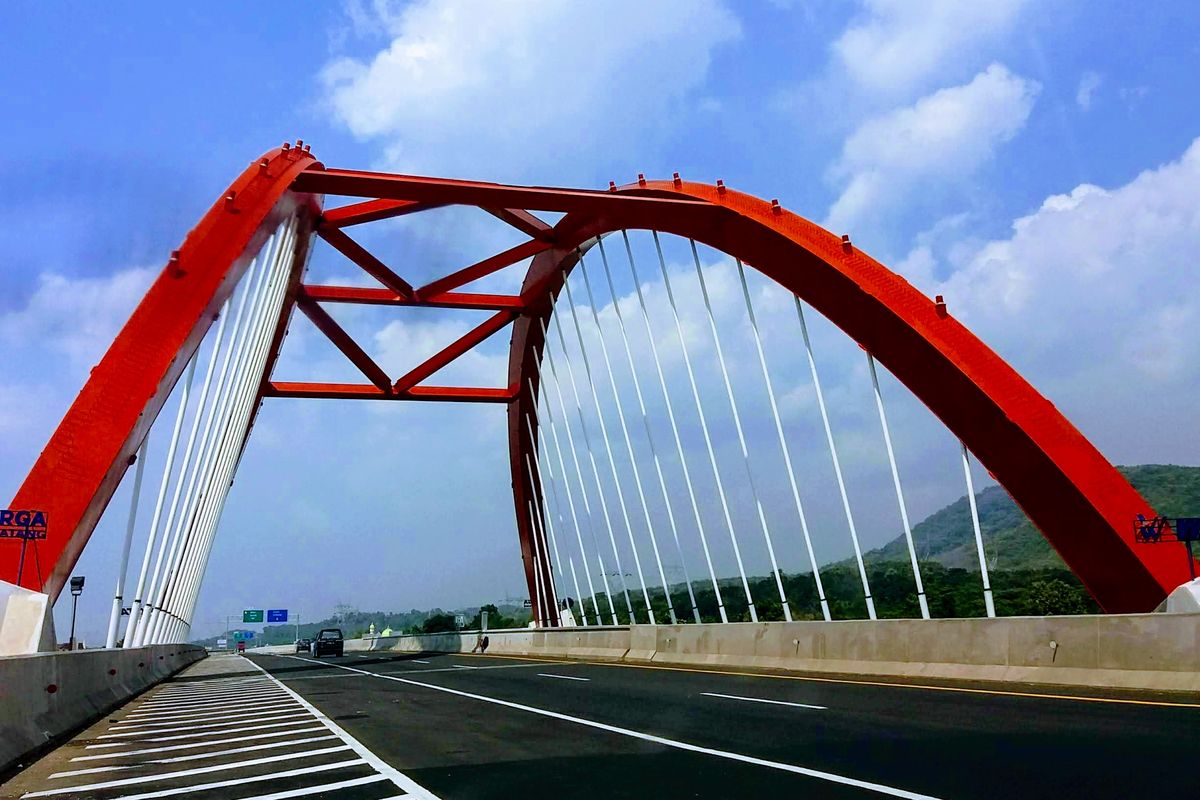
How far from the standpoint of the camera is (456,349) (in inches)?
1431

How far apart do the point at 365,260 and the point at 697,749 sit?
24.9 metres

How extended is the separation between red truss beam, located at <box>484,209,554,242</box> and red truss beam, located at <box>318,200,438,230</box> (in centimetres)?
312

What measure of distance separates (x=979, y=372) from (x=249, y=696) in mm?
14668

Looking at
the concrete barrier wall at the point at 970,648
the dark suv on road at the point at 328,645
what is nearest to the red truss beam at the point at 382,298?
the concrete barrier wall at the point at 970,648

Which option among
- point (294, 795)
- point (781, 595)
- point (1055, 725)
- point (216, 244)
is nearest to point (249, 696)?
point (216, 244)

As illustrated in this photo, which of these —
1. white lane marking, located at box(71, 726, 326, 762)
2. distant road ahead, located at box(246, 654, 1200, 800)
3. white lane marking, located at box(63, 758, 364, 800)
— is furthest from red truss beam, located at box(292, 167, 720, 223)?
white lane marking, located at box(63, 758, 364, 800)

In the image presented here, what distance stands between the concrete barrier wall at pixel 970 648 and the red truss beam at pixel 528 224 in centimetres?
1311

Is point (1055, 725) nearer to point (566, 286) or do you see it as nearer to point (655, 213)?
point (655, 213)

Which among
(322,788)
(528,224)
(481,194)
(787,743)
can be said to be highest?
(528,224)

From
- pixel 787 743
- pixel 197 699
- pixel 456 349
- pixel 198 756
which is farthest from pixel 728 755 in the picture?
pixel 456 349

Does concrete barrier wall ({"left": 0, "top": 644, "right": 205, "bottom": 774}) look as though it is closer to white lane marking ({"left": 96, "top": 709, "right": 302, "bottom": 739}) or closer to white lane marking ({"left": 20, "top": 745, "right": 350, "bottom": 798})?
white lane marking ({"left": 96, "top": 709, "right": 302, "bottom": 739})

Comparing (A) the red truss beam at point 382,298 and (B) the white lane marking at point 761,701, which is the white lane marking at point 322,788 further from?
(A) the red truss beam at point 382,298

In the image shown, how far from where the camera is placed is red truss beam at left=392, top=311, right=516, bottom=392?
119 feet

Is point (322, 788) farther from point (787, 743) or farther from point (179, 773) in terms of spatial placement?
point (787, 743)
